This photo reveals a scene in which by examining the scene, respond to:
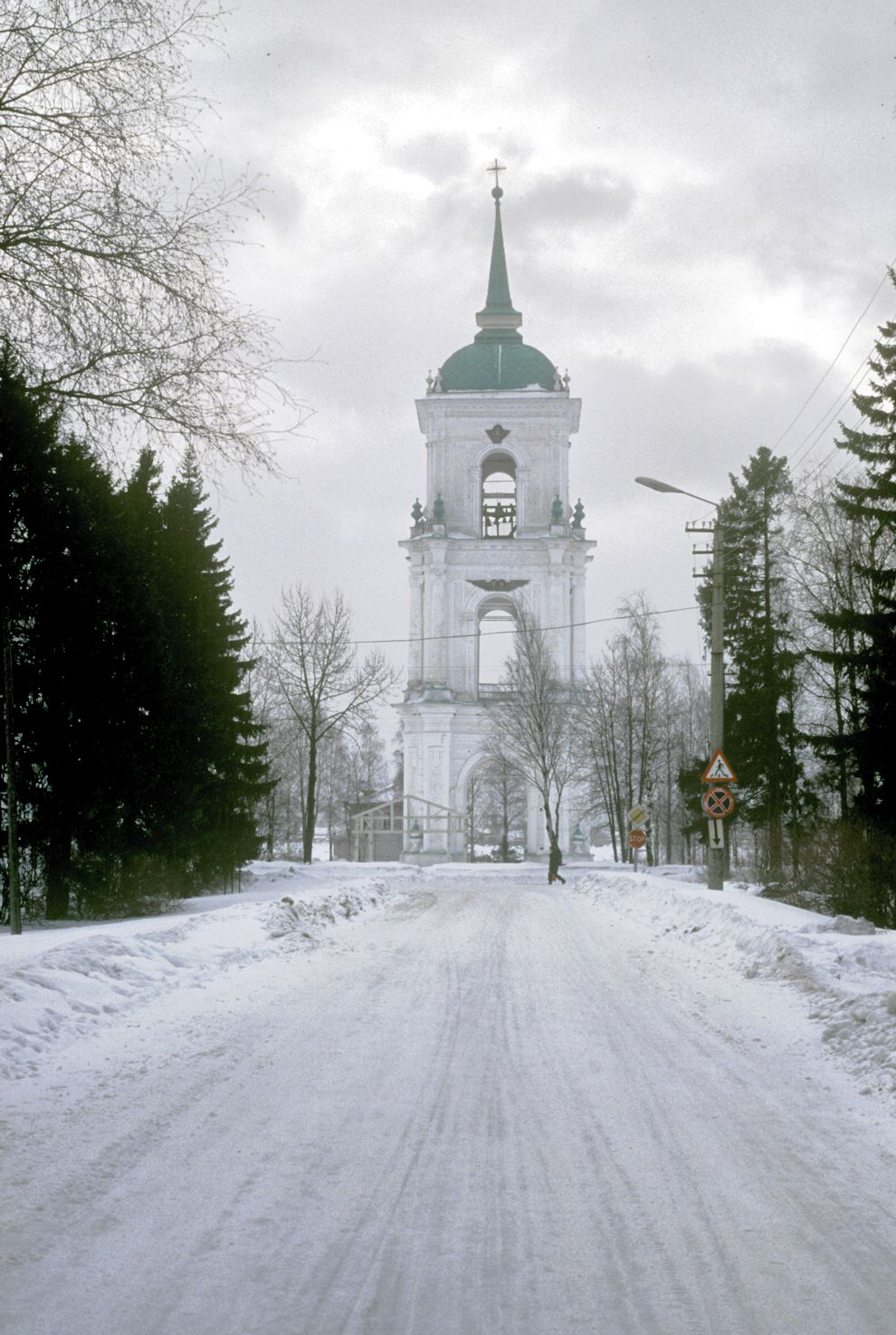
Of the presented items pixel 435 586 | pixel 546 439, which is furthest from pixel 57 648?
pixel 546 439

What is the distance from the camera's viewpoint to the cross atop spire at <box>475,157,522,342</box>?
189 ft

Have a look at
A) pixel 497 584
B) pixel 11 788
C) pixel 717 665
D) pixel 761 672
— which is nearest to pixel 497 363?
pixel 497 584

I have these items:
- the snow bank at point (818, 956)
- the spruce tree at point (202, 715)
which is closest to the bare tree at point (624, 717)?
the spruce tree at point (202, 715)

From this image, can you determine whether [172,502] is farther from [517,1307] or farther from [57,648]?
[517,1307]

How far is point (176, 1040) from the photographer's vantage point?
8078 mm

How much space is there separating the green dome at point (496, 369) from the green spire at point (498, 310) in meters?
1.67

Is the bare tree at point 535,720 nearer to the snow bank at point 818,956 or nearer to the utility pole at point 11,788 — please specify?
the snow bank at point 818,956

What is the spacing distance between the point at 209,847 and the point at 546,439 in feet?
106

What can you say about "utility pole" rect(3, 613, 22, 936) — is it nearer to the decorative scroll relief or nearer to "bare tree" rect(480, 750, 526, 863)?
"bare tree" rect(480, 750, 526, 863)

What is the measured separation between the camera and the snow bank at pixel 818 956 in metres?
8.04

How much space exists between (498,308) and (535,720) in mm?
23321

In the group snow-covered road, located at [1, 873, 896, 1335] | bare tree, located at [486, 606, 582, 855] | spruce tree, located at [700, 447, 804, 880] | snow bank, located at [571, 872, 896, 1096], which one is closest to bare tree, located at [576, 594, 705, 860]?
bare tree, located at [486, 606, 582, 855]

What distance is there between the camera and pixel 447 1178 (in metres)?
5.13

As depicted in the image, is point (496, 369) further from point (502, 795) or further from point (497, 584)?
point (502, 795)
